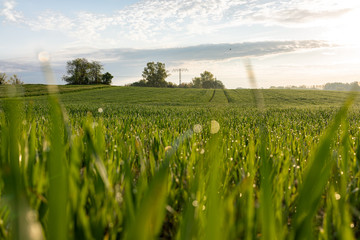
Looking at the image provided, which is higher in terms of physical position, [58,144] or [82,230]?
[58,144]

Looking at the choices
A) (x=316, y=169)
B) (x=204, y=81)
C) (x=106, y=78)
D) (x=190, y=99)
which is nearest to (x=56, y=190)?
(x=316, y=169)

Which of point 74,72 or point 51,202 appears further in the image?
point 74,72

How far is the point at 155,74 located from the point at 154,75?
639mm

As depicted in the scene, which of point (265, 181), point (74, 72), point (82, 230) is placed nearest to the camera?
point (265, 181)

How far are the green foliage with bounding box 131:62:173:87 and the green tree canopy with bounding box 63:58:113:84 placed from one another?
78.2 ft

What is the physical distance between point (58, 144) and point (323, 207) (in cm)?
128

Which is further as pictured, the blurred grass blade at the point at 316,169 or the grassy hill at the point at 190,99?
the grassy hill at the point at 190,99

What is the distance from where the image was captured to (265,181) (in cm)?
47

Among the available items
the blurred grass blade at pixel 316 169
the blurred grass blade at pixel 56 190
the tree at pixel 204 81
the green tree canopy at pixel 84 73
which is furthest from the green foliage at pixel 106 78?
the blurred grass blade at pixel 56 190

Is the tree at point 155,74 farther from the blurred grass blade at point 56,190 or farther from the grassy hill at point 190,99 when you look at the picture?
the blurred grass blade at point 56,190

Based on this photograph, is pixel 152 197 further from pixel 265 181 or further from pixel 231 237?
pixel 231 237

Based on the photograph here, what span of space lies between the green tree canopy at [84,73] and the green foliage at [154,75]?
23823 mm

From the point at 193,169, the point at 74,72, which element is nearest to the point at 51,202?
the point at 193,169

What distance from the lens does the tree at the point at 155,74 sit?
121 meters
